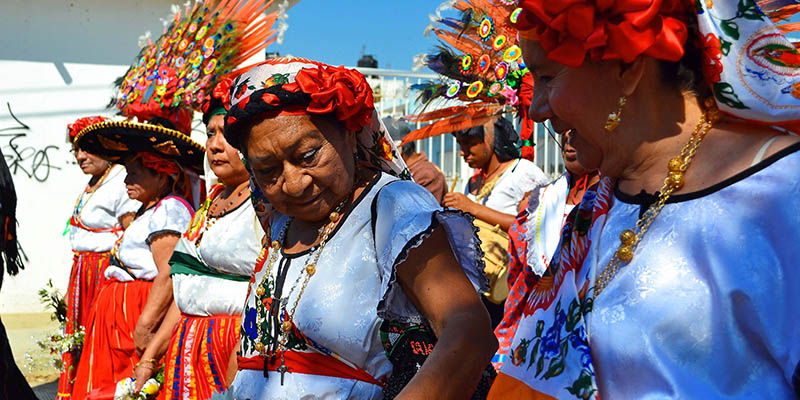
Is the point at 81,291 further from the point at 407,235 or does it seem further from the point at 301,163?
the point at 407,235

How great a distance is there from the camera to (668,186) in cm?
147

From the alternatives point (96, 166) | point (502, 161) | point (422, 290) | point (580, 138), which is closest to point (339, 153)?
point (422, 290)

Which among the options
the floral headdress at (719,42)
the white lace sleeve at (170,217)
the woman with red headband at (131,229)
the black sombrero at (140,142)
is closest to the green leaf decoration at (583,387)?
the floral headdress at (719,42)

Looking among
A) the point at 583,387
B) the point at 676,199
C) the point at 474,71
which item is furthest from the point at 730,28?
the point at 474,71

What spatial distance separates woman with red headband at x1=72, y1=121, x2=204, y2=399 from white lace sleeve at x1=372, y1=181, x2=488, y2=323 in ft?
9.65

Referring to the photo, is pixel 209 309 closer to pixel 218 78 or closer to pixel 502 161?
pixel 218 78

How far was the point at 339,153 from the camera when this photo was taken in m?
2.29

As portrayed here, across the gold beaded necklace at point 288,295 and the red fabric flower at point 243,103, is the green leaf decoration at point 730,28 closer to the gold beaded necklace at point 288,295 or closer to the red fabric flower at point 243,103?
the gold beaded necklace at point 288,295

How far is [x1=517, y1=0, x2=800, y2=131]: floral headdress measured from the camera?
1.39 metres

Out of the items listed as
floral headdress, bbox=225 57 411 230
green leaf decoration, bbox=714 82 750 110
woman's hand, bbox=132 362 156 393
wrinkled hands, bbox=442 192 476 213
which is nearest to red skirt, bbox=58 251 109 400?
woman's hand, bbox=132 362 156 393

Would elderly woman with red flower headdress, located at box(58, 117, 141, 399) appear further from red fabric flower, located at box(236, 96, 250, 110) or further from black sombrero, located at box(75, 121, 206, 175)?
red fabric flower, located at box(236, 96, 250, 110)

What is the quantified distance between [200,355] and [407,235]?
1924 mm

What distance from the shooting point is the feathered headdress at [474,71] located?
3.48 m

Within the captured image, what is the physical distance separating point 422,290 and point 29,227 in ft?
34.2
